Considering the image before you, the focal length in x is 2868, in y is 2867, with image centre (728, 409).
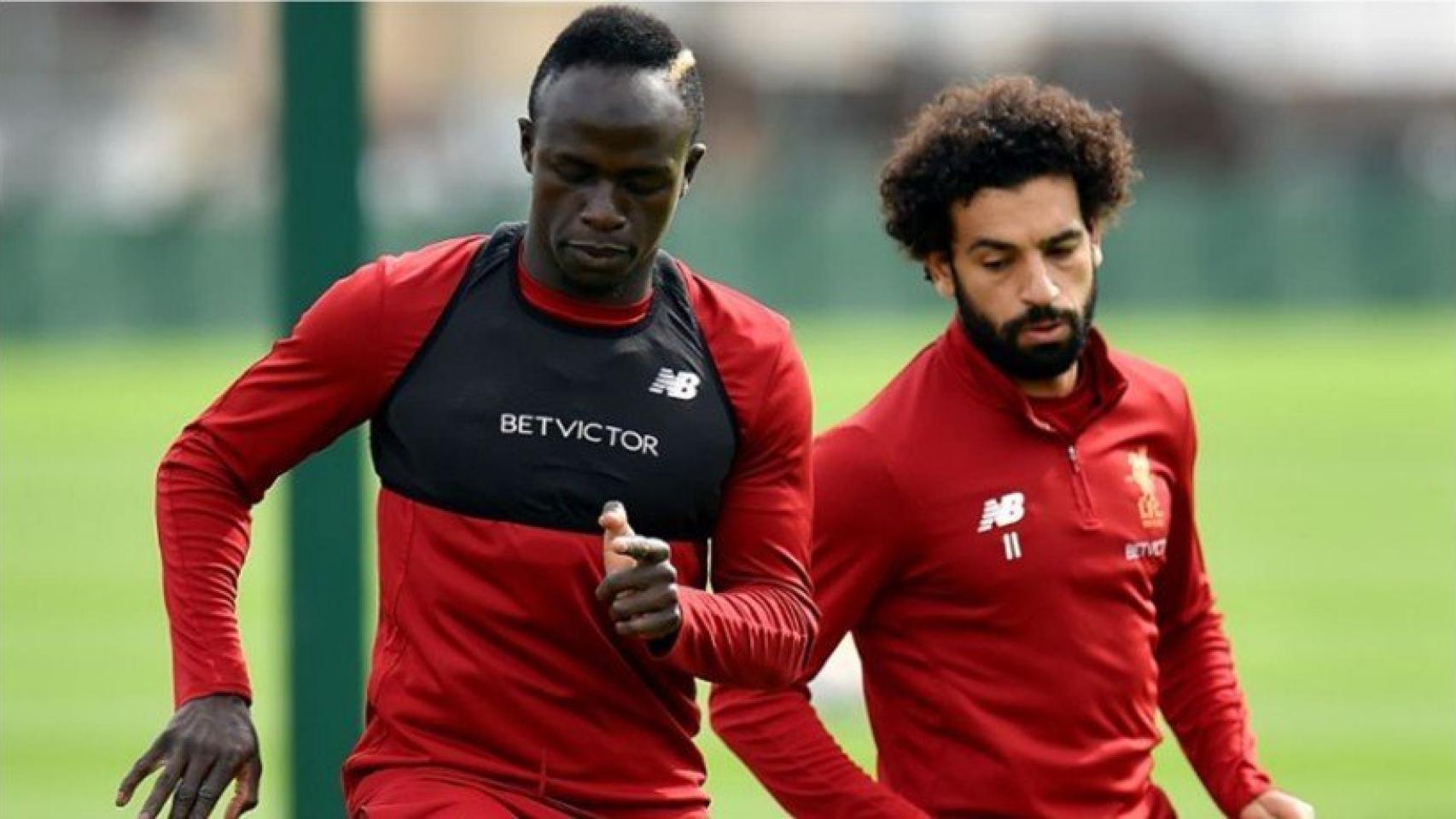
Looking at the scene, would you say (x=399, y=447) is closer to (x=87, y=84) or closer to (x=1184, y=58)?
(x=87, y=84)

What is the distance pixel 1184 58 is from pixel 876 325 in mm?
21128

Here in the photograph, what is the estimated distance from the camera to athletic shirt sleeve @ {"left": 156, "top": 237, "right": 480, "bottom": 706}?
4.75 meters

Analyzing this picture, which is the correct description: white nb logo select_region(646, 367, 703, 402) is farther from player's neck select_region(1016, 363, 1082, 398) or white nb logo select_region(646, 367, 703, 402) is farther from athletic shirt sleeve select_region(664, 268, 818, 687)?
player's neck select_region(1016, 363, 1082, 398)

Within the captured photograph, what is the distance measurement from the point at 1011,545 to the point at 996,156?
30.5 inches

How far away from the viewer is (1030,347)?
17.7 ft

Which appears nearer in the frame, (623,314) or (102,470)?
(623,314)

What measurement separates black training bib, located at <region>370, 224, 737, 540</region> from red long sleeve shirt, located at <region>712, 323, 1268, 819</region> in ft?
1.84

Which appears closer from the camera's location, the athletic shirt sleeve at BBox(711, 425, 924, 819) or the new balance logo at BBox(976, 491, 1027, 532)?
the athletic shirt sleeve at BBox(711, 425, 924, 819)

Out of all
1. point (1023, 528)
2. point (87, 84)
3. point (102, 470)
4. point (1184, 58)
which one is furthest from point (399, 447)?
point (1184, 58)

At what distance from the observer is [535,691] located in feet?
15.5

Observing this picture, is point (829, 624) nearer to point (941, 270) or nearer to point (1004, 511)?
point (1004, 511)

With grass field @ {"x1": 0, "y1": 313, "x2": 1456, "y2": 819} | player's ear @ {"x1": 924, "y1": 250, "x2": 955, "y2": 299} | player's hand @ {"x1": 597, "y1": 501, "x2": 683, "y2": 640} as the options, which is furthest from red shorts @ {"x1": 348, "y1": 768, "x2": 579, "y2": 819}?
grass field @ {"x1": 0, "y1": 313, "x2": 1456, "y2": 819}

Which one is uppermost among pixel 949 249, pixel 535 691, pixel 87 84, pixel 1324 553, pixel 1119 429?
pixel 87 84

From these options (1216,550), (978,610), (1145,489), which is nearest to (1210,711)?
(1145,489)
